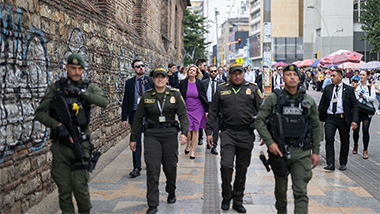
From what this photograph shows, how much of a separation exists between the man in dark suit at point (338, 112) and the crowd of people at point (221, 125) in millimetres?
18

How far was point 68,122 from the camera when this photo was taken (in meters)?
4.20

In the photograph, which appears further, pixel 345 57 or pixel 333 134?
pixel 345 57

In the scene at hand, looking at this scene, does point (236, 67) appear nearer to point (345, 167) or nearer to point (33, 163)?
point (33, 163)

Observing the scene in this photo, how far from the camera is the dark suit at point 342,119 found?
25.7 feet

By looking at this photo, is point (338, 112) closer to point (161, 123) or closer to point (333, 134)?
point (333, 134)

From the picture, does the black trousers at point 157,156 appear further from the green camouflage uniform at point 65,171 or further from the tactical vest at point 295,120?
the tactical vest at point 295,120

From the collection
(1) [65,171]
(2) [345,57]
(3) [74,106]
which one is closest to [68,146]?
(1) [65,171]

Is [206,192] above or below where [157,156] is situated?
below

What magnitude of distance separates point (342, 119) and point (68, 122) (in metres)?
5.47

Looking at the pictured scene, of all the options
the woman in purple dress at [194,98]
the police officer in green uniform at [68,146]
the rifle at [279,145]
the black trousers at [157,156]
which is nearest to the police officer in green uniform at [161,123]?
the black trousers at [157,156]

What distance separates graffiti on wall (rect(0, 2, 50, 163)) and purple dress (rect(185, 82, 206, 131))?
12.2 feet

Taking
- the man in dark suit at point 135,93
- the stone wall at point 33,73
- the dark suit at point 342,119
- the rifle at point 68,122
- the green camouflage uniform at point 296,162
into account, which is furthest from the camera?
the dark suit at point 342,119

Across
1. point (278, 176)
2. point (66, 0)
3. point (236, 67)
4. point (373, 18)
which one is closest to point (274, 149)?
point (278, 176)

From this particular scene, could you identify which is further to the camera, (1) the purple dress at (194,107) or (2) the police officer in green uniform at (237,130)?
(1) the purple dress at (194,107)
